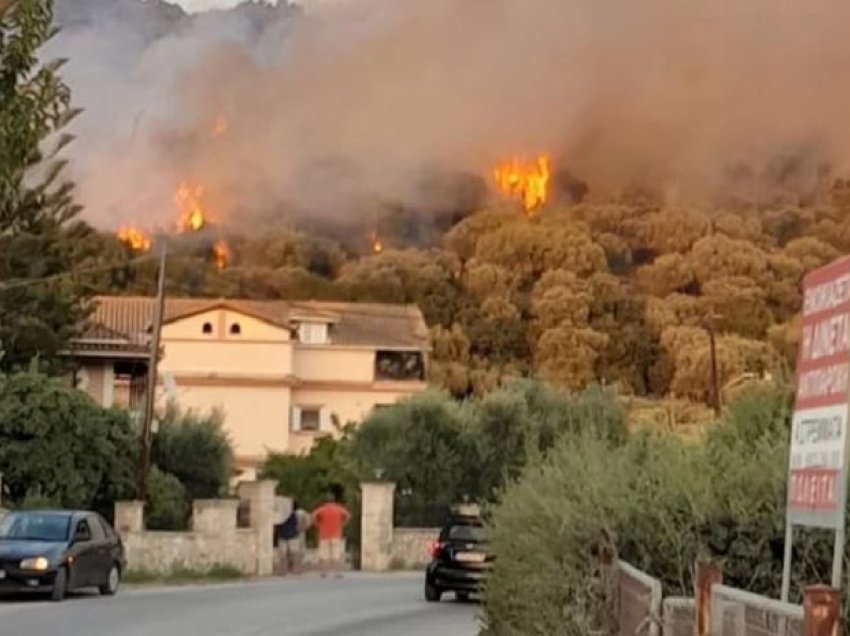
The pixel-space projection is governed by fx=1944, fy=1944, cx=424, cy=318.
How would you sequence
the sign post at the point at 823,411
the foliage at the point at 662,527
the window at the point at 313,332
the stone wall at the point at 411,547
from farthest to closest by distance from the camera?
the window at the point at 313,332 → the stone wall at the point at 411,547 → the foliage at the point at 662,527 → the sign post at the point at 823,411

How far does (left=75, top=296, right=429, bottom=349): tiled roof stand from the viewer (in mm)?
76688

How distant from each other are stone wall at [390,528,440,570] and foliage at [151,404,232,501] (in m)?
4.98

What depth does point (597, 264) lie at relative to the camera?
330 feet

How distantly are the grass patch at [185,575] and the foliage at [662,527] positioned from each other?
73.5 ft

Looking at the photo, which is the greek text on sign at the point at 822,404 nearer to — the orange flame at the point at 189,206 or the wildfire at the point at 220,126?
the orange flame at the point at 189,206

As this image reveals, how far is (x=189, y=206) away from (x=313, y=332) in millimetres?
36245

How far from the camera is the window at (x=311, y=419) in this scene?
250 ft

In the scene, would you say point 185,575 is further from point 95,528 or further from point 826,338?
point 826,338

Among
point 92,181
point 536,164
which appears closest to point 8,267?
point 92,181

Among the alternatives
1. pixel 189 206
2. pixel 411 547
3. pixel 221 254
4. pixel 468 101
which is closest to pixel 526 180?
pixel 468 101

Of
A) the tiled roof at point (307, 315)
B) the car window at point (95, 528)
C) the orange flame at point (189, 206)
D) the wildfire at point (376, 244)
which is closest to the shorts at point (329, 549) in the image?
the car window at point (95, 528)

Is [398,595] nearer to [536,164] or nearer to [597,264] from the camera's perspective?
[597,264]

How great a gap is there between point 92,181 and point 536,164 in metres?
32.7

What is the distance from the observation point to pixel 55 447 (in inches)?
1634
